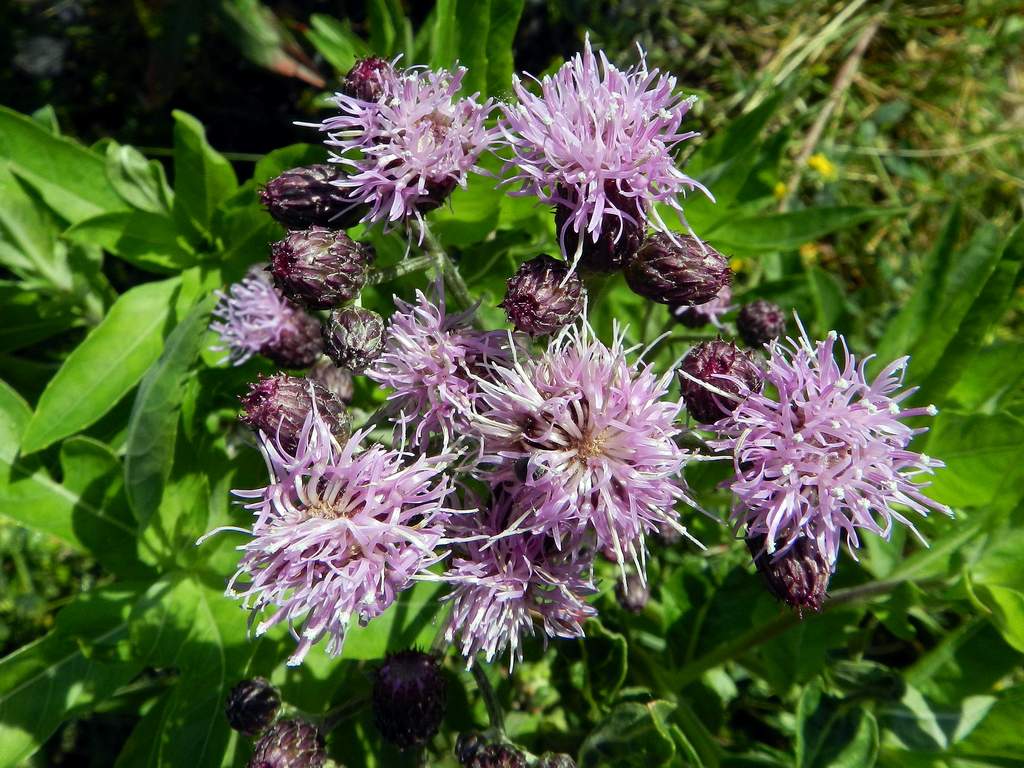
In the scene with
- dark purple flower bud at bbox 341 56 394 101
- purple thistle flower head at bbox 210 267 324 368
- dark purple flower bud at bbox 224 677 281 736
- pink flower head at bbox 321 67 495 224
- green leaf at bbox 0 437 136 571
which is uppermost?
dark purple flower bud at bbox 341 56 394 101

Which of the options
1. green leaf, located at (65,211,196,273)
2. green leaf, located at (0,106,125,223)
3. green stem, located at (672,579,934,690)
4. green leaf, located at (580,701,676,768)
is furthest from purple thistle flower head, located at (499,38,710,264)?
green leaf, located at (0,106,125,223)

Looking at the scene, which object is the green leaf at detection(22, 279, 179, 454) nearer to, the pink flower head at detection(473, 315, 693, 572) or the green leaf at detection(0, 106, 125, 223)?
the green leaf at detection(0, 106, 125, 223)

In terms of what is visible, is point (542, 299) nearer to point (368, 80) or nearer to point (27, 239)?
point (368, 80)

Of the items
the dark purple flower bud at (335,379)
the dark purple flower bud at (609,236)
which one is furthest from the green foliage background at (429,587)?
the dark purple flower bud at (609,236)

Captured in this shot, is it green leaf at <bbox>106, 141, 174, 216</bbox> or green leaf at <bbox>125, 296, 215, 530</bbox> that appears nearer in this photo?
green leaf at <bbox>125, 296, 215, 530</bbox>

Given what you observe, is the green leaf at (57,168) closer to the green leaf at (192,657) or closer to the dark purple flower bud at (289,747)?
the green leaf at (192,657)

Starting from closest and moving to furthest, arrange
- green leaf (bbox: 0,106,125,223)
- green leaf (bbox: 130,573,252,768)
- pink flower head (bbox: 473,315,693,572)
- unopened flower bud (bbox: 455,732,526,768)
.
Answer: pink flower head (bbox: 473,315,693,572)
unopened flower bud (bbox: 455,732,526,768)
green leaf (bbox: 130,573,252,768)
green leaf (bbox: 0,106,125,223)

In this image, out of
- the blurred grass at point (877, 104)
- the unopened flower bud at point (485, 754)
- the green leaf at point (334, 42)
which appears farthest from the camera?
the blurred grass at point (877, 104)

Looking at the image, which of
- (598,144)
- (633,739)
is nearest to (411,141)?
(598,144)
